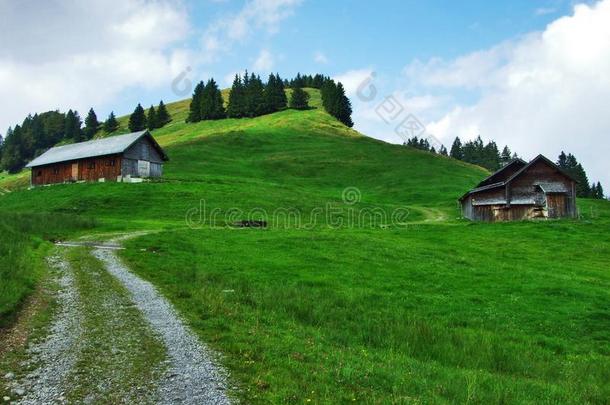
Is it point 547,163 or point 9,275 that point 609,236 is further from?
point 9,275

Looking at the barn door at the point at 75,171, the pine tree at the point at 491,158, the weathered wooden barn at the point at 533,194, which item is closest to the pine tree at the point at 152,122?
the barn door at the point at 75,171

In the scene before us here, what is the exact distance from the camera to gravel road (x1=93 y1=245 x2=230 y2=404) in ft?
29.7

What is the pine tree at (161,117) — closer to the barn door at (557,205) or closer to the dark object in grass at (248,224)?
the dark object in grass at (248,224)

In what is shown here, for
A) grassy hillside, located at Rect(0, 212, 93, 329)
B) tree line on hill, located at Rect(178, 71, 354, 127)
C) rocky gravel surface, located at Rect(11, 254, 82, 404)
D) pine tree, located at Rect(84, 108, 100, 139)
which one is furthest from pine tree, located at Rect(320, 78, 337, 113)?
rocky gravel surface, located at Rect(11, 254, 82, 404)

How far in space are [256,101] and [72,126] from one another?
252ft

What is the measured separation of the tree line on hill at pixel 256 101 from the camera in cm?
16612

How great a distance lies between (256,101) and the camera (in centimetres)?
16712

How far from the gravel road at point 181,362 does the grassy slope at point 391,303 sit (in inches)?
20.0

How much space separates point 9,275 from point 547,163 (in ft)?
214

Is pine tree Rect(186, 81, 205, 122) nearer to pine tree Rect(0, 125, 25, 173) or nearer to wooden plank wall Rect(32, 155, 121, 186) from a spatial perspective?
pine tree Rect(0, 125, 25, 173)

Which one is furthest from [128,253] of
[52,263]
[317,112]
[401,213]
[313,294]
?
[317,112]

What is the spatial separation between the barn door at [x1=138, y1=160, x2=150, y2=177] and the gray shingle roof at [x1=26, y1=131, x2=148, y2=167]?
3.87 m

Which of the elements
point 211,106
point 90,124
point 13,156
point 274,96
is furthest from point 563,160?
point 13,156

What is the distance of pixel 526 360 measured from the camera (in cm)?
1434
